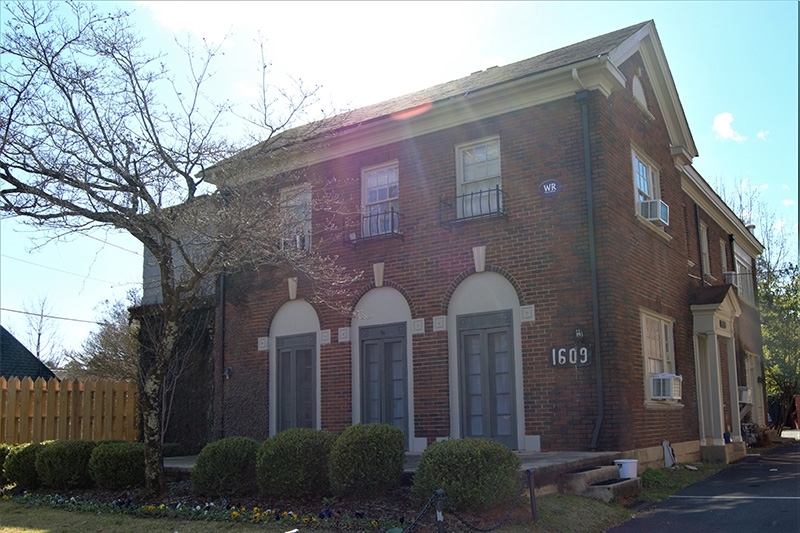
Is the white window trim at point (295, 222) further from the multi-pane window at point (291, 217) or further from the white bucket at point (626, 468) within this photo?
the white bucket at point (626, 468)

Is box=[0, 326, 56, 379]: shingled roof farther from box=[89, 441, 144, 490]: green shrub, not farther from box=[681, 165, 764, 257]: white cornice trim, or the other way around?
box=[681, 165, 764, 257]: white cornice trim

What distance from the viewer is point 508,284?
13586mm

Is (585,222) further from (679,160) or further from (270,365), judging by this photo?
(270,365)

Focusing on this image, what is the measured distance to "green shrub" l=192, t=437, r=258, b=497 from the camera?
33.9 feet

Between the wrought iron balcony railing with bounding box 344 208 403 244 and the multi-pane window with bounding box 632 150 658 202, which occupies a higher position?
the multi-pane window with bounding box 632 150 658 202

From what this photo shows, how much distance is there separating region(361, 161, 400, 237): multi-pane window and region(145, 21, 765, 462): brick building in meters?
0.04

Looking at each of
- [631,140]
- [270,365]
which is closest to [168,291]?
[270,365]

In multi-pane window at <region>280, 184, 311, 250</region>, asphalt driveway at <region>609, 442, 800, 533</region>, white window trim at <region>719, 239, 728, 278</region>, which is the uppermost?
white window trim at <region>719, 239, 728, 278</region>

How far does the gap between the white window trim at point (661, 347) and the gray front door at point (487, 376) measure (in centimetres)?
248

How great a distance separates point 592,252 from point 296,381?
7.12 m

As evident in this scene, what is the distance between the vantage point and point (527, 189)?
1352 cm

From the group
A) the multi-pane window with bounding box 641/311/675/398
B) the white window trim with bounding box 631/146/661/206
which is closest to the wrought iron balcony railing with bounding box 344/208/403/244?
the white window trim with bounding box 631/146/661/206

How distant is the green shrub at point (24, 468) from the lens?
12.7 metres

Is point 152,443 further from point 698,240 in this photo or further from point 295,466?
point 698,240
